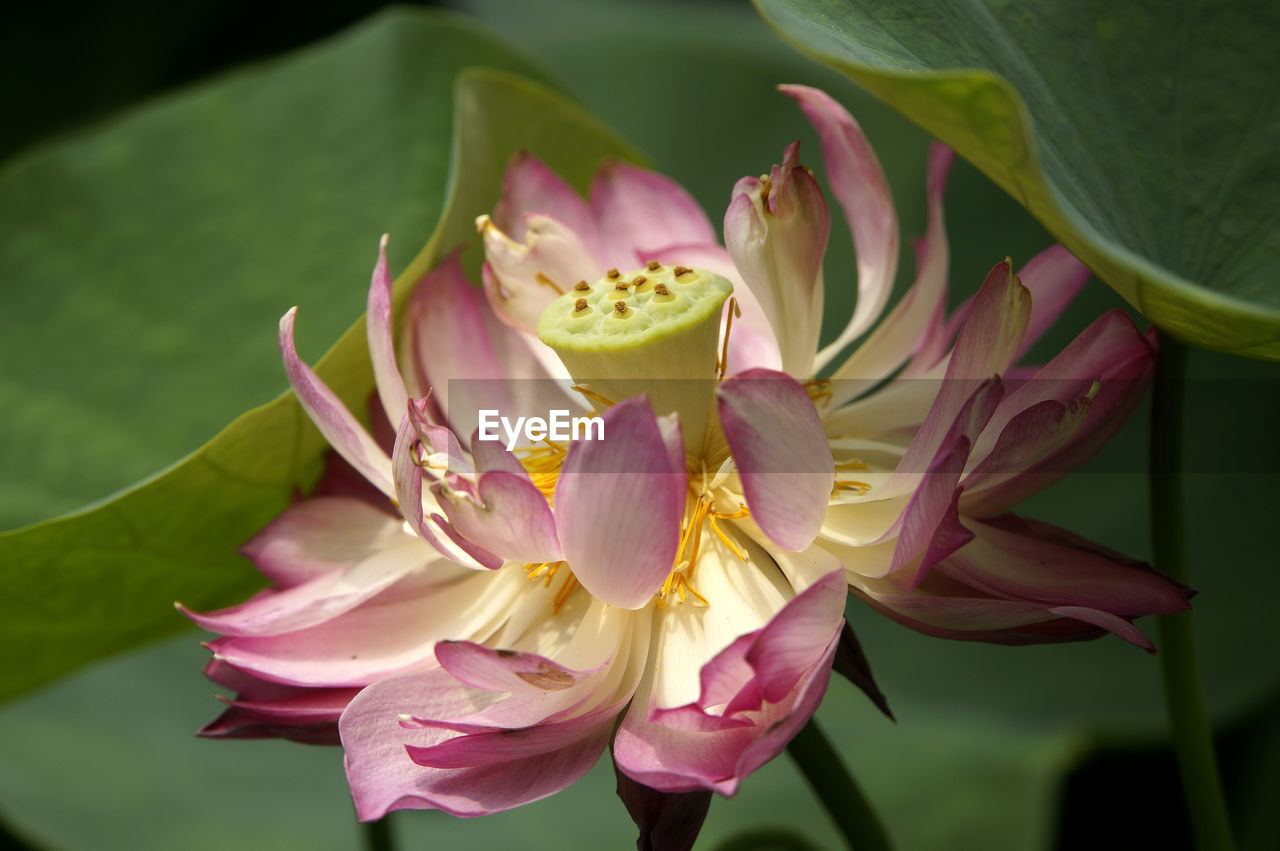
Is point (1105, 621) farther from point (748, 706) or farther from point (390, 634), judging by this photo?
point (390, 634)

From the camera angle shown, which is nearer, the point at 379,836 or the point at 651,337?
the point at 651,337

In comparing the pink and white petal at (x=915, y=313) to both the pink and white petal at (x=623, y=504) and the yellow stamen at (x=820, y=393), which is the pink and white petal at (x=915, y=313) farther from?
the pink and white petal at (x=623, y=504)

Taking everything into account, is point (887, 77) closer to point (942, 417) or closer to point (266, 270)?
point (942, 417)

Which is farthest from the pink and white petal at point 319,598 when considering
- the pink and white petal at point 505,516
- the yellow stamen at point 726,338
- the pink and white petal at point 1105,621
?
the pink and white petal at point 1105,621

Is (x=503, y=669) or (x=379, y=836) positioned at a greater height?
(x=503, y=669)

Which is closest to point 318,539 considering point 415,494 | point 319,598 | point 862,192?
point 319,598

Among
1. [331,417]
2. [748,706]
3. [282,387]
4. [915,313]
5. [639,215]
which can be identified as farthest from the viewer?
[282,387]

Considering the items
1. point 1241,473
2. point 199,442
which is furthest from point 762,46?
point 199,442
